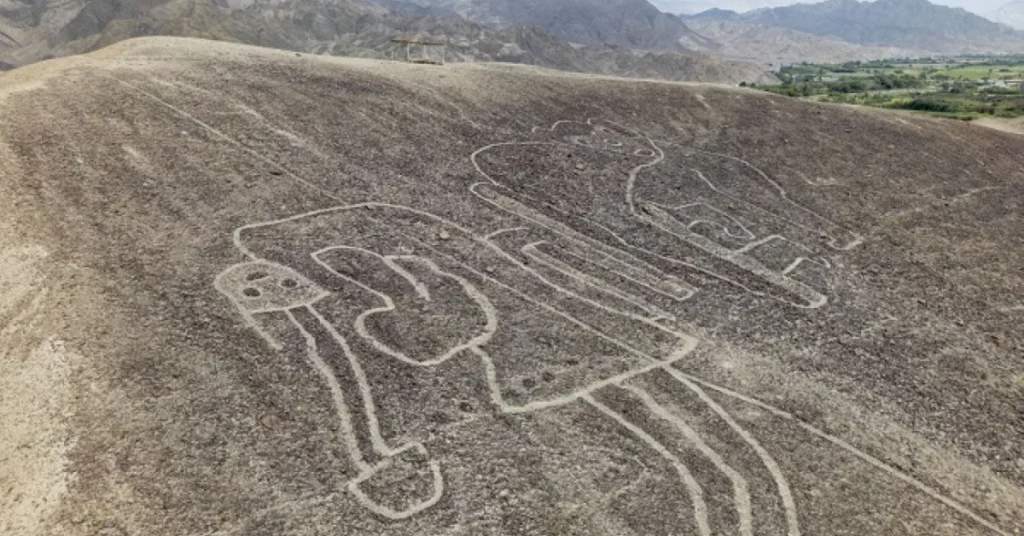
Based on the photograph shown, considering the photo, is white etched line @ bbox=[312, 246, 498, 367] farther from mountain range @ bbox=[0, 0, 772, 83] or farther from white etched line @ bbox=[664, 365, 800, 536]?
mountain range @ bbox=[0, 0, 772, 83]

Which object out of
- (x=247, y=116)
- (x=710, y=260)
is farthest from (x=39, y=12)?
(x=710, y=260)

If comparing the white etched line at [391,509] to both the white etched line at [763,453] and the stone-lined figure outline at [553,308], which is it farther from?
the white etched line at [763,453]

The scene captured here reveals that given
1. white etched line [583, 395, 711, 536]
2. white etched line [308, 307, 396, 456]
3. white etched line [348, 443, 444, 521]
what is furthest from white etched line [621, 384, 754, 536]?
white etched line [308, 307, 396, 456]

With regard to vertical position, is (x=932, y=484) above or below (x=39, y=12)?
above

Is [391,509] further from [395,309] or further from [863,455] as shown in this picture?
[863,455]

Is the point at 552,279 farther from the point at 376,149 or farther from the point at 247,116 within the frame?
the point at 247,116

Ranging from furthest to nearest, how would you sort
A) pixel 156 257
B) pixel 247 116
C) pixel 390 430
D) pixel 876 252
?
pixel 247 116 < pixel 876 252 < pixel 156 257 < pixel 390 430
